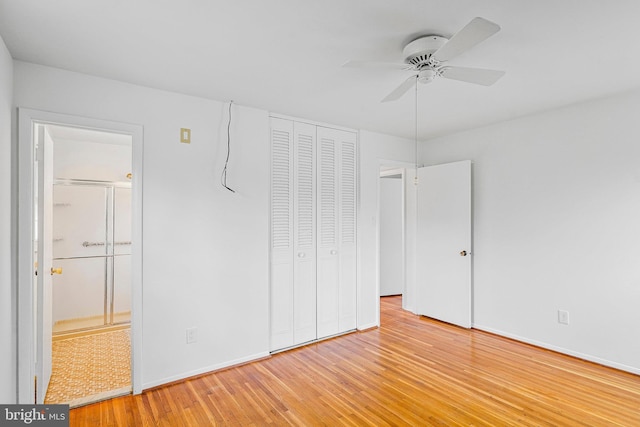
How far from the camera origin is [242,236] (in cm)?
314

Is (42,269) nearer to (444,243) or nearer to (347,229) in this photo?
(347,229)

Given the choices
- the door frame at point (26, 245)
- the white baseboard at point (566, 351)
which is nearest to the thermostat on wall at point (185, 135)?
the door frame at point (26, 245)

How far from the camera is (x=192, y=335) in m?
2.86

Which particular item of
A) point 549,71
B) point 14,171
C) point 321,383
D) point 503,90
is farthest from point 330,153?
point 14,171

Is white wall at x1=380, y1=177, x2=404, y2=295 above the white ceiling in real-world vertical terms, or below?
below

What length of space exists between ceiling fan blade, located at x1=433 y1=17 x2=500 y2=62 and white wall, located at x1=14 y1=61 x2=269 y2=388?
1.97m

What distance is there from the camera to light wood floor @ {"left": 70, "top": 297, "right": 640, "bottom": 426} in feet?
7.38

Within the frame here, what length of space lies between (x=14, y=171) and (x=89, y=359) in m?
1.99

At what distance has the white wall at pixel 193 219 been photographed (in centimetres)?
255

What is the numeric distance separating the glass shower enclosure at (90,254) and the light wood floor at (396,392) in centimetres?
203

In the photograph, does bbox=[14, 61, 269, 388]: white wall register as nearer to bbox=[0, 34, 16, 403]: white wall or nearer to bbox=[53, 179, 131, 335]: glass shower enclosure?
bbox=[0, 34, 16, 403]: white wall

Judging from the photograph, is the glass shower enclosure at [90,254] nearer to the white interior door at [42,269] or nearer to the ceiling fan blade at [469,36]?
the white interior door at [42,269]

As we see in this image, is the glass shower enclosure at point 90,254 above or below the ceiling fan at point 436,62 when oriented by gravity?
below

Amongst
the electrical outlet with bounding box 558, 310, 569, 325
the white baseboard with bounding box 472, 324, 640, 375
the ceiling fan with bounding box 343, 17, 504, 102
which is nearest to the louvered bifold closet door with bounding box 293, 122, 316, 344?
the ceiling fan with bounding box 343, 17, 504, 102
